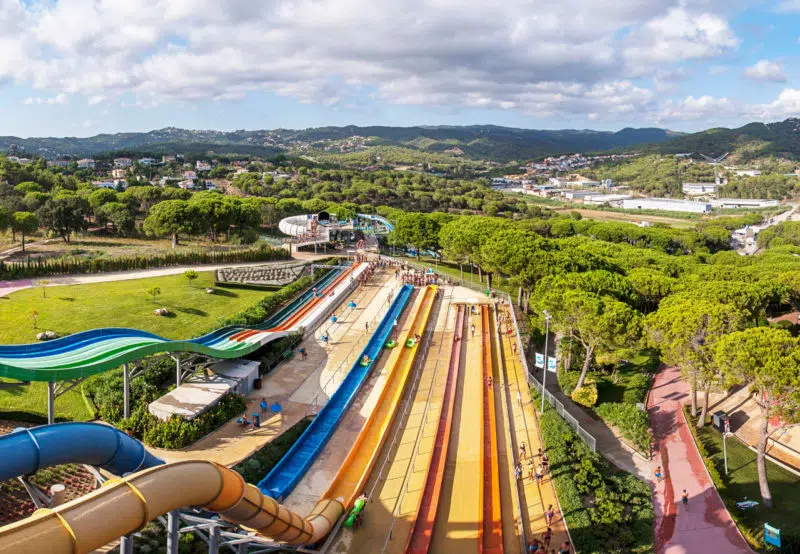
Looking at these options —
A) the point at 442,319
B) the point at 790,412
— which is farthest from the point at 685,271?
the point at 790,412

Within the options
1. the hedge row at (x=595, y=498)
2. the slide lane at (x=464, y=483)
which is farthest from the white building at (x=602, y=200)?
the hedge row at (x=595, y=498)

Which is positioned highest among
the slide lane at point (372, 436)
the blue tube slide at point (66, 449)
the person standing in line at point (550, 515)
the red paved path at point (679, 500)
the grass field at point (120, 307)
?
the blue tube slide at point (66, 449)

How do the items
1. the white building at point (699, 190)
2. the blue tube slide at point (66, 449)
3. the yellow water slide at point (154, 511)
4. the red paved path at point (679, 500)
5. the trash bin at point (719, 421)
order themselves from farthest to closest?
the white building at point (699, 190)
the trash bin at point (719, 421)
the red paved path at point (679, 500)
the blue tube slide at point (66, 449)
the yellow water slide at point (154, 511)

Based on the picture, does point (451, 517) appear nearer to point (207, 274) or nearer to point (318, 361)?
point (318, 361)

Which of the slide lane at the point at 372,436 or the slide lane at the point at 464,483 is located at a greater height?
the slide lane at the point at 372,436

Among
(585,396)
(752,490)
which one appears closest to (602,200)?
(585,396)

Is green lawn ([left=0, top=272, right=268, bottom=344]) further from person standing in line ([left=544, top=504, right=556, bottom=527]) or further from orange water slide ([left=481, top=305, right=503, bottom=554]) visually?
person standing in line ([left=544, top=504, right=556, bottom=527])

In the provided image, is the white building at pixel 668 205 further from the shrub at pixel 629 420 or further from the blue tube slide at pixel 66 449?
the blue tube slide at pixel 66 449
